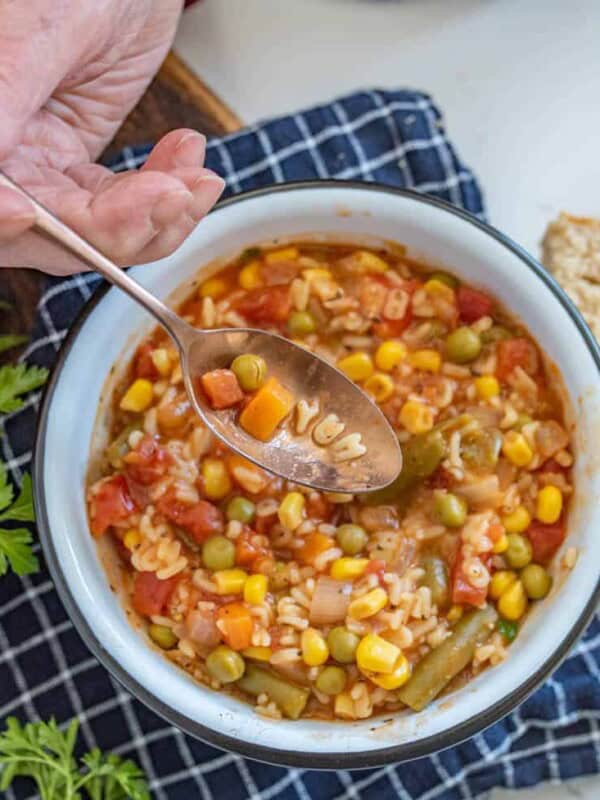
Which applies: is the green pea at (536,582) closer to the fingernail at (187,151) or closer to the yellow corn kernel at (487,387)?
the yellow corn kernel at (487,387)

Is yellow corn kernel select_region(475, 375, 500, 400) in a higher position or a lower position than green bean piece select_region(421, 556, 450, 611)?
higher

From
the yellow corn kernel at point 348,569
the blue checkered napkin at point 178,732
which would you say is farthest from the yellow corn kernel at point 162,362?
the yellow corn kernel at point 348,569

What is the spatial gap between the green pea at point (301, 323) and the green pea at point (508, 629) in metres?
0.93

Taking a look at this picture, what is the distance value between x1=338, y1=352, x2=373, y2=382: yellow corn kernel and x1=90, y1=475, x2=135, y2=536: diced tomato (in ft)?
2.23

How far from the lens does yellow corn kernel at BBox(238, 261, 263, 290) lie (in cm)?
293

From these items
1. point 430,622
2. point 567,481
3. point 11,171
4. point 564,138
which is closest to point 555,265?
point 564,138

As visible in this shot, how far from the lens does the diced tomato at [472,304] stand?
286 cm

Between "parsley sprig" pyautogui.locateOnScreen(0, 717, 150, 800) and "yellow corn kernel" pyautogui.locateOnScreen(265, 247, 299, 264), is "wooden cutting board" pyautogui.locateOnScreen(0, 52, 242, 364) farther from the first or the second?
"parsley sprig" pyautogui.locateOnScreen(0, 717, 150, 800)

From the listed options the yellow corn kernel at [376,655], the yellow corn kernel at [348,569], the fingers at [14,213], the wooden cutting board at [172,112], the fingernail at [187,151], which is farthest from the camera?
the wooden cutting board at [172,112]

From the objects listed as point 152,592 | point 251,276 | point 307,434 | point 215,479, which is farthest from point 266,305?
point 152,592

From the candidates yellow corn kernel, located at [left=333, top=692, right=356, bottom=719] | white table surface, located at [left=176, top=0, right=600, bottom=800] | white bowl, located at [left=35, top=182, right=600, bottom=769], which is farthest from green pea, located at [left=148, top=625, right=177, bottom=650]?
white table surface, located at [left=176, top=0, right=600, bottom=800]

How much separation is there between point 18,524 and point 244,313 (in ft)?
2.92

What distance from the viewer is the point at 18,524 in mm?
2982

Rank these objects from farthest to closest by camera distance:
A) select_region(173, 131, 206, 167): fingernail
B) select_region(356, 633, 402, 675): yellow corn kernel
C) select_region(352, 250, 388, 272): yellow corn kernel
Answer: select_region(352, 250, 388, 272): yellow corn kernel
select_region(356, 633, 402, 675): yellow corn kernel
select_region(173, 131, 206, 167): fingernail
